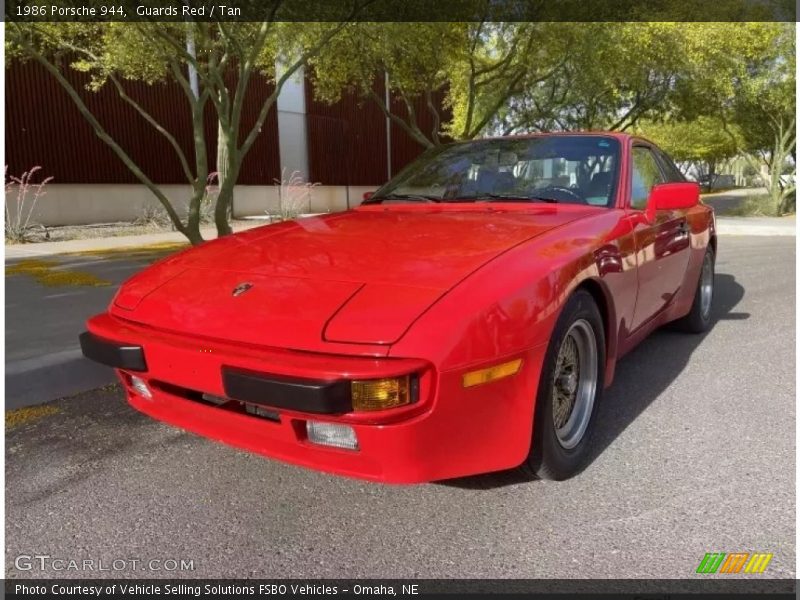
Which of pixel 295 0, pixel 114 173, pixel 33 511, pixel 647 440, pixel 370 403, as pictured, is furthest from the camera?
pixel 114 173

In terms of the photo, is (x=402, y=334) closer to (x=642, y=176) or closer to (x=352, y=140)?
(x=642, y=176)

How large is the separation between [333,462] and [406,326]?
49 cm

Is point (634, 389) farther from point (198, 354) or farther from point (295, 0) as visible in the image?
point (295, 0)

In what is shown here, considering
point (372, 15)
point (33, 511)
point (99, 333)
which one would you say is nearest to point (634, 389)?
point (99, 333)

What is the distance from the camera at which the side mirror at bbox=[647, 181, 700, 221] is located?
3024mm

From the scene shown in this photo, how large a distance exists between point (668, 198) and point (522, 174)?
28.7 inches

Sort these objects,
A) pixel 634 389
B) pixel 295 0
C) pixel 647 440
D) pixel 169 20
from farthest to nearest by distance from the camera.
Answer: pixel 295 0
pixel 169 20
pixel 634 389
pixel 647 440

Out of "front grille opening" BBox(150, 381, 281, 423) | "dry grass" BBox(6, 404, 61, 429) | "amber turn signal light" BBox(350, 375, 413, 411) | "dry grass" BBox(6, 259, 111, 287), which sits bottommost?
"dry grass" BBox(6, 404, 61, 429)

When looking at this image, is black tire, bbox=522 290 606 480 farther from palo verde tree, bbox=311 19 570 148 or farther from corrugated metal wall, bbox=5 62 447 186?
corrugated metal wall, bbox=5 62 447 186

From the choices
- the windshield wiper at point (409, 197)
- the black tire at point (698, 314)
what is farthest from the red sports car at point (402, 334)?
the black tire at point (698, 314)

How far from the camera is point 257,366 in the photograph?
6.00 feet

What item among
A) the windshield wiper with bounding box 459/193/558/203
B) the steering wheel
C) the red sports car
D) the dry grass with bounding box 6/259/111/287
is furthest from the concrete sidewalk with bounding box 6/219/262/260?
the red sports car

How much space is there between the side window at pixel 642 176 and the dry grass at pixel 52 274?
4944 millimetres

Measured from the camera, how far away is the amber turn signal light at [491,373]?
1814 millimetres
